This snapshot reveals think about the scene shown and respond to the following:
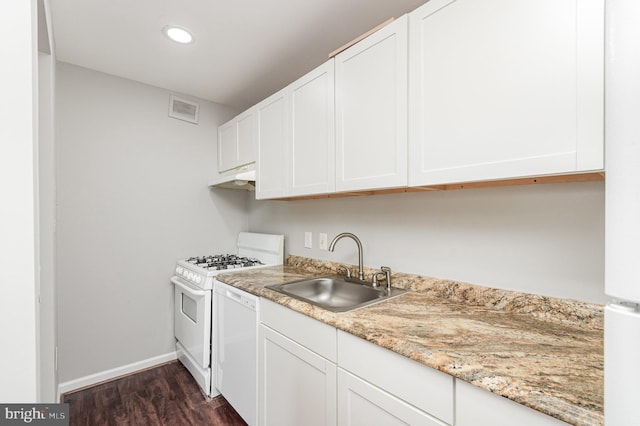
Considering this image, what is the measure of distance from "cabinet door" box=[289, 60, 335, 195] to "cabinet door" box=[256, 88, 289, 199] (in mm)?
96

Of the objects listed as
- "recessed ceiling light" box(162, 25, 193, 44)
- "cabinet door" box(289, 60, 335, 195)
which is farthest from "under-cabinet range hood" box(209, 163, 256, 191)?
"recessed ceiling light" box(162, 25, 193, 44)

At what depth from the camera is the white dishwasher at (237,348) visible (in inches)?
66.1

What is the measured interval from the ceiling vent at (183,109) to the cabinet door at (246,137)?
49 cm

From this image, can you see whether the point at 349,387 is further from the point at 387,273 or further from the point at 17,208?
the point at 17,208

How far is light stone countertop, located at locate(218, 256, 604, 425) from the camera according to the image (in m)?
0.70

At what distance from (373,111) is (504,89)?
22.6 inches

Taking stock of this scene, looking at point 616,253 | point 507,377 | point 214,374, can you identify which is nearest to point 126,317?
point 214,374

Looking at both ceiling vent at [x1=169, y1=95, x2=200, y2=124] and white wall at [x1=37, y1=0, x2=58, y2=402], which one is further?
ceiling vent at [x1=169, y1=95, x2=200, y2=124]

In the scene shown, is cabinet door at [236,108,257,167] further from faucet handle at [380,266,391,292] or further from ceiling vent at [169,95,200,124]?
faucet handle at [380,266,391,292]

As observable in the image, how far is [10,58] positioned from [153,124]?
2.07 metres

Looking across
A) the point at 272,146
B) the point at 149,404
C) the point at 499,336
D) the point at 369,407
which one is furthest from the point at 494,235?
the point at 149,404

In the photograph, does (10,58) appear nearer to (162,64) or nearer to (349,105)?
(349,105)

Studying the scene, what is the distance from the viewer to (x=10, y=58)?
2.15 feet

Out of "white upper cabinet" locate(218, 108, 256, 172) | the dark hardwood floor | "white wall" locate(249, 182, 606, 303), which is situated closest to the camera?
"white wall" locate(249, 182, 606, 303)
